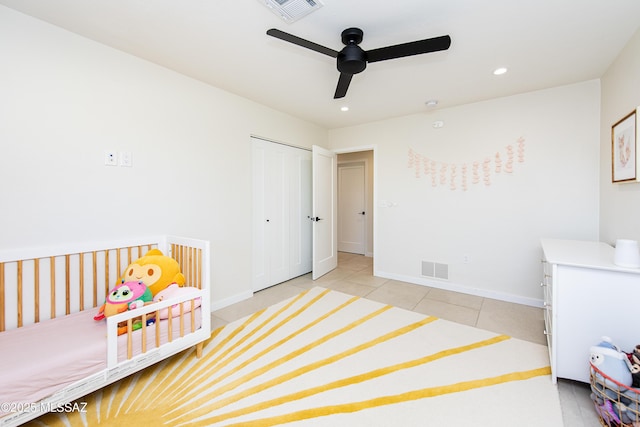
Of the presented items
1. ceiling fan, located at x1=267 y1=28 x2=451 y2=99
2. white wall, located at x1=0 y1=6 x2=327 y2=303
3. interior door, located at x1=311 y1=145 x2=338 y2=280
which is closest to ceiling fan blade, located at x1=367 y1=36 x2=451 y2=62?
ceiling fan, located at x1=267 y1=28 x2=451 y2=99

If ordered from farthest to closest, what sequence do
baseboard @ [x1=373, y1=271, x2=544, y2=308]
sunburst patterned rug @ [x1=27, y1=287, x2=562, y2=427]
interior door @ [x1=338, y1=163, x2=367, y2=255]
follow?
interior door @ [x1=338, y1=163, x2=367, y2=255]
baseboard @ [x1=373, y1=271, x2=544, y2=308]
sunburst patterned rug @ [x1=27, y1=287, x2=562, y2=427]

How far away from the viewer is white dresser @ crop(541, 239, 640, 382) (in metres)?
1.52

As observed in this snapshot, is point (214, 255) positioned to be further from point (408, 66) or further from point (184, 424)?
point (408, 66)

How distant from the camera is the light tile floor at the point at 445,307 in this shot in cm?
159

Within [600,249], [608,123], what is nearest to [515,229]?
[600,249]

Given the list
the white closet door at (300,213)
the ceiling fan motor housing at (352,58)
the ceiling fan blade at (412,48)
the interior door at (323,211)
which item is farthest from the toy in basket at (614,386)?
the white closet door at (300,213)

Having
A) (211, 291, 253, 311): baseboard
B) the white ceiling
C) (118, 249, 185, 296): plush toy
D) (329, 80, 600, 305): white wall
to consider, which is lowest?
(211, 291, 253, 311): baseboard

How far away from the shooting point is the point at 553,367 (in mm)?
1700

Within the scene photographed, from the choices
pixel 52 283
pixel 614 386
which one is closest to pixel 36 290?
pixel 52 283

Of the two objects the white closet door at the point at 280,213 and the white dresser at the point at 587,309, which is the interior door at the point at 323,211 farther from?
the white dresser at the point at 587,309

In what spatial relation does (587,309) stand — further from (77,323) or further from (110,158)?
(110,158)

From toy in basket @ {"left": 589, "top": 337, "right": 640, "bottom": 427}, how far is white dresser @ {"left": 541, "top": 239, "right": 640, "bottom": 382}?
0.50 feet

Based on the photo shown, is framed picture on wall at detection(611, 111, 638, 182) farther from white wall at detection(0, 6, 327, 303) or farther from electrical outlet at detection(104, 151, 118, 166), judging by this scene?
electrical outlet at detection(104, 151, 118, 166)

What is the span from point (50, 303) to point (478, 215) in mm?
4141
